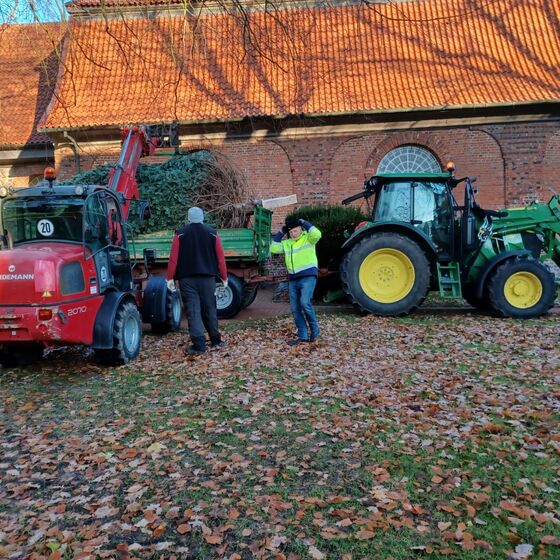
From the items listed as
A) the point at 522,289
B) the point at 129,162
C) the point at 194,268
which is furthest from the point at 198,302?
the point at 522,289

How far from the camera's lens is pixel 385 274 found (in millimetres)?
8891

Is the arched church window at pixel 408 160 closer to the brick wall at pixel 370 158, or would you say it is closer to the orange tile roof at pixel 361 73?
the brick wall at pixel 370 158

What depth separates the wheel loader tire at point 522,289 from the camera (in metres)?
8.52

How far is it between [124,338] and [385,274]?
15.3 feet

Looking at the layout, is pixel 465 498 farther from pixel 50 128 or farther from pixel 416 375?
pixel 50 128

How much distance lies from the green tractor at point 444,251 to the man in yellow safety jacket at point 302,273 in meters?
1.78

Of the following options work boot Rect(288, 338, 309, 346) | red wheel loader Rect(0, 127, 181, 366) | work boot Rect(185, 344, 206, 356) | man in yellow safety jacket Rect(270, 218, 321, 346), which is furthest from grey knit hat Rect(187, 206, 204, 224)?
work boot Rect(288, 338, 309, 346)

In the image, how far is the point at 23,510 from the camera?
328 centimetres

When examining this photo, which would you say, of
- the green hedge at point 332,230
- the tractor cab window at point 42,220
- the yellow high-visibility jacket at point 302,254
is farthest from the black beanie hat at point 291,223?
the tractor cab window at point 42,220

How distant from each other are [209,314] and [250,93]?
10.3 metres

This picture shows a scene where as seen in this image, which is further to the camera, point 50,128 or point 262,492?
point 50,128

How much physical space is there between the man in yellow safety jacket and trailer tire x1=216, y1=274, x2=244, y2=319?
265 cm

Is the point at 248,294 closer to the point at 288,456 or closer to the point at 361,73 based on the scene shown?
the point at 288,456

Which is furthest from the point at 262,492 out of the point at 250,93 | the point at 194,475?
the point at 250,93
